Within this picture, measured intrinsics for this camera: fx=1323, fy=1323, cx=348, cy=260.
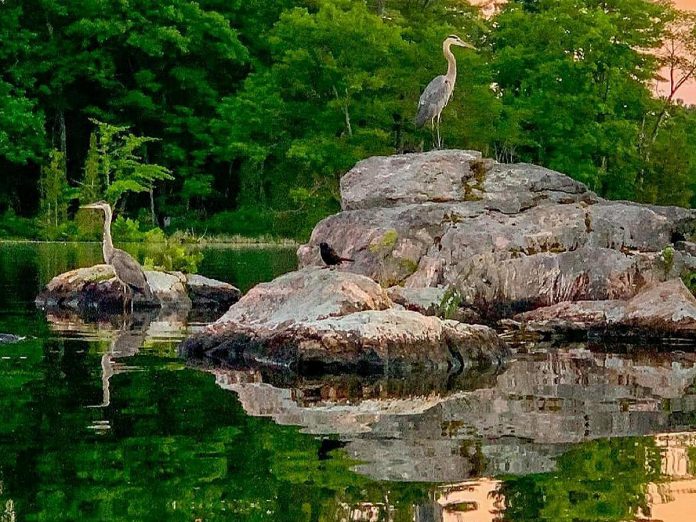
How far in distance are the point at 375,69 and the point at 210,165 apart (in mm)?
10004

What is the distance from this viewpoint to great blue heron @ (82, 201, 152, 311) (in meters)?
19.0

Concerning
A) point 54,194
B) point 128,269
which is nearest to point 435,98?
point 128,269

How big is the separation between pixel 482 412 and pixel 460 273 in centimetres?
827

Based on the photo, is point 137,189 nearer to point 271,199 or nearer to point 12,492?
point 271,199

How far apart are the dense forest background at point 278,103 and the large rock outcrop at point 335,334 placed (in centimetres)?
3291

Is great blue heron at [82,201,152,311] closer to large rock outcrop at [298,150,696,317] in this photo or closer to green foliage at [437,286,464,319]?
large rock outcrop at [298,150,696,317]

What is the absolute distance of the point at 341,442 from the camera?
8258 mm

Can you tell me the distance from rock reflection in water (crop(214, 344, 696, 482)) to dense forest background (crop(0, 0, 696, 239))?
Result: 35.3 meters

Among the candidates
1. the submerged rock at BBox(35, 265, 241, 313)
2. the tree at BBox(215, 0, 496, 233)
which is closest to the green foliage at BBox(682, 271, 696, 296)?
the submerged rock at BBox(35, 265, 241, 313)

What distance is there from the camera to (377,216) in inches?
754

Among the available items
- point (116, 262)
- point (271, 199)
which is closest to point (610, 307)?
point (116, 262)

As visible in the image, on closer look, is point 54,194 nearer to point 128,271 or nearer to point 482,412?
point 128,271

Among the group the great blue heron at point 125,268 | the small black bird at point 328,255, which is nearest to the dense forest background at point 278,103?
the great blue heron at point 125,268

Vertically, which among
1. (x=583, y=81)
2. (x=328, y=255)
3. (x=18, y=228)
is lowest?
(x=328, y=255)
